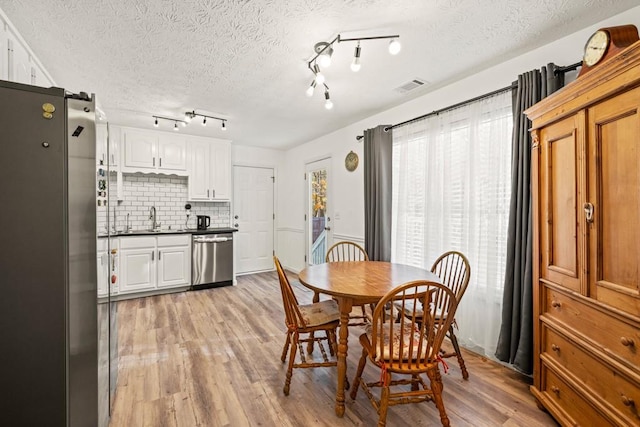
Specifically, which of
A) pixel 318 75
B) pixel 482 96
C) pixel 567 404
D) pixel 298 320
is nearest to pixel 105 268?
pixel 298 320

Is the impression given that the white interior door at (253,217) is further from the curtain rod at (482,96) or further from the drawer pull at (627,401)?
the drawer pull at (627,401)

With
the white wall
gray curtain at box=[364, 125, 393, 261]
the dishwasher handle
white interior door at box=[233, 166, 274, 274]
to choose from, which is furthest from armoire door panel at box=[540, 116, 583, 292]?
white interior door at box=[233, 166, 274, 274]

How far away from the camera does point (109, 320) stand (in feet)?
5.80

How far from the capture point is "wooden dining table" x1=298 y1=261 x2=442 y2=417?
71.9 inches

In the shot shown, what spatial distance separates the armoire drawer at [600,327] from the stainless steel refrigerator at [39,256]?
2437mm

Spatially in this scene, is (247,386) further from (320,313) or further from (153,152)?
(153,152)

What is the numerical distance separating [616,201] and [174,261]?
4824mm

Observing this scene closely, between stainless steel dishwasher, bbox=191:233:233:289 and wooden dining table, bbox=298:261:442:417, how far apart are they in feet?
8.92

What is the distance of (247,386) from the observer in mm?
2113

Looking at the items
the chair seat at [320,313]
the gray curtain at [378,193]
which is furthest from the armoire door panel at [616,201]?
the gray curtain at [378,193]

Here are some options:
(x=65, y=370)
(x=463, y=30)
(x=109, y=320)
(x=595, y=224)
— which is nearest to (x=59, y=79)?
(x=109, y=320)

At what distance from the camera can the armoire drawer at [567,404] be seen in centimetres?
145

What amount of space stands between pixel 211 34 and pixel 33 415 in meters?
2.30

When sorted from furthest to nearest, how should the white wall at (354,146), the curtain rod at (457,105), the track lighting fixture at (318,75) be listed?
the curtain rod at (457,105)
the track lighting fixture at (318,75)
the white wall at (354,146)
